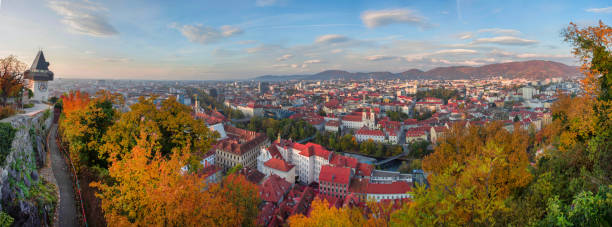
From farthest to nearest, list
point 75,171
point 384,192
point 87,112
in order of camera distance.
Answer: point 384,192 < point 87,112 < point 75,171

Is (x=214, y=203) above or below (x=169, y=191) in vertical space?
below

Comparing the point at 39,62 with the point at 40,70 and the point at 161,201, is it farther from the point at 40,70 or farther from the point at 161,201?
the point at 161,201

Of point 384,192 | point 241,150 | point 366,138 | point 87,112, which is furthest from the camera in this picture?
point 366,138

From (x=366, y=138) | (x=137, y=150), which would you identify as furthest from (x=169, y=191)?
(x=366, y=138)

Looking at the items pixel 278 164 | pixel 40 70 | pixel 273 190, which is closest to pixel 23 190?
pixel 273 190

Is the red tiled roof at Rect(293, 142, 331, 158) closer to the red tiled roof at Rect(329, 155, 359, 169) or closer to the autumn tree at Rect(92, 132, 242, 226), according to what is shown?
the red tiled roof at Rect(329, 155, 359, 169)

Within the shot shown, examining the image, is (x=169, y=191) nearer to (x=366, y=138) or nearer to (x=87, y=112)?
(x=87, y=112)

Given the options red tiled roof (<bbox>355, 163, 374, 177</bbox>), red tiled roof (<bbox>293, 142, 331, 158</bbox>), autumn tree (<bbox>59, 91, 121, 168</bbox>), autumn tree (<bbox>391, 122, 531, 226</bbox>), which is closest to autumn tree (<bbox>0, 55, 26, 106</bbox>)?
autumn tree (<bbox>59, 91, 121, 168</bbox>)
